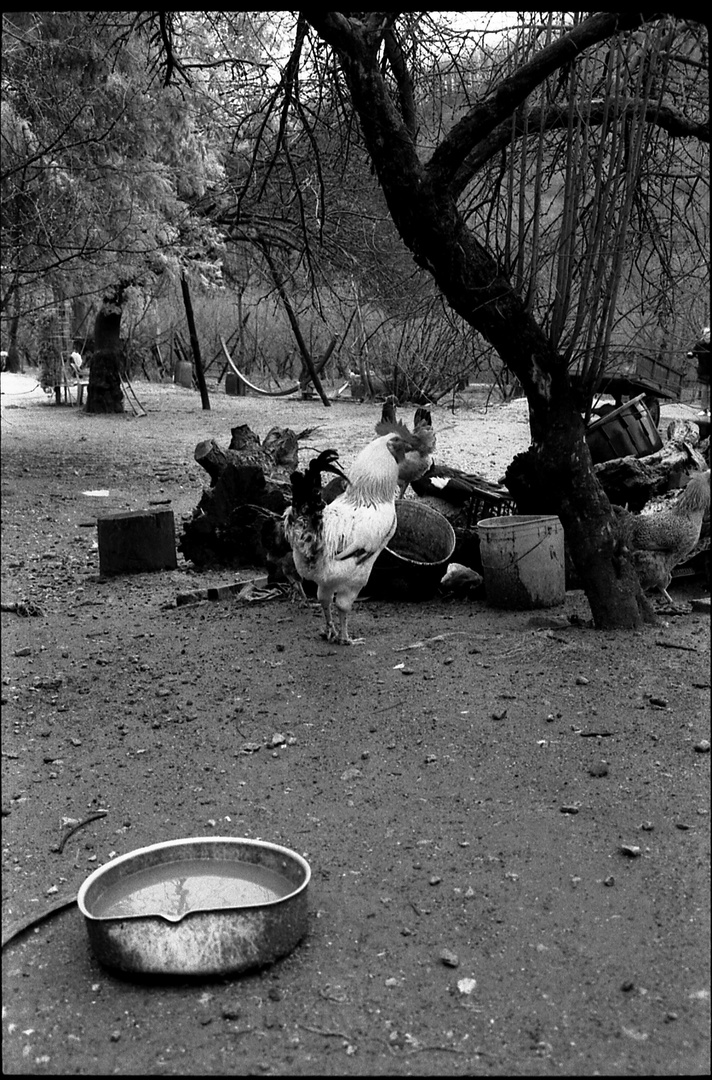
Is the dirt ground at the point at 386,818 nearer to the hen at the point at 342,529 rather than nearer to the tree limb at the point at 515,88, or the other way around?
the hen at the point at 342,529

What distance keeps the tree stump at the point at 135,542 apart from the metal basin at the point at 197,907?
327cm

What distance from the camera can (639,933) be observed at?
1.80m

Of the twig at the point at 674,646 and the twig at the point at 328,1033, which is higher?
the twig at the point at 674,646

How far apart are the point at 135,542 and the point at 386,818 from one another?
316 centimetres

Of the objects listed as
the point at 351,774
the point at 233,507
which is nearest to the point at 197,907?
the point at 351,774

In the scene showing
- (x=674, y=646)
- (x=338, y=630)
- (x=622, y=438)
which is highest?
(x=622, y=438)

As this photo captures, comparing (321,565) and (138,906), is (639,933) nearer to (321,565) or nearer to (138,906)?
(138,906)

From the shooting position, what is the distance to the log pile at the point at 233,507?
5.50 meters

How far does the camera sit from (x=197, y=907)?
2.07m

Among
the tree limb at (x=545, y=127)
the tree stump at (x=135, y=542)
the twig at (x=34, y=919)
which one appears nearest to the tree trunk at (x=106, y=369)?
the tree stump at (x=135, y=542)

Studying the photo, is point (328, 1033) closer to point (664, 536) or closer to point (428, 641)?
point (428, 641)

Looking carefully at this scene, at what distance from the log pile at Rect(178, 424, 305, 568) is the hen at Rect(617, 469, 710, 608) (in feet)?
6.51

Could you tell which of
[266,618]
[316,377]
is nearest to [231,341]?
[316,377]

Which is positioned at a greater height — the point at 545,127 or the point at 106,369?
the point at 545,127
